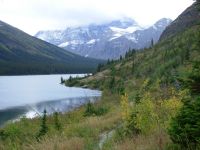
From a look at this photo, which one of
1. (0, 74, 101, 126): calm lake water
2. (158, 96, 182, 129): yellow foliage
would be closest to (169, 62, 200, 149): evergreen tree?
(158, 96, 182, 129): yellow foliage

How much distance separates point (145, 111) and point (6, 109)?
7180cm

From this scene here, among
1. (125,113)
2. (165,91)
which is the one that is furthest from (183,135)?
(165,91)

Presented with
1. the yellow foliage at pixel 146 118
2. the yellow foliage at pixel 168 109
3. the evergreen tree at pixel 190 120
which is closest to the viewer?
the evergreen tree at pixel 190 120

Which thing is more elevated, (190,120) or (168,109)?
(190,120)

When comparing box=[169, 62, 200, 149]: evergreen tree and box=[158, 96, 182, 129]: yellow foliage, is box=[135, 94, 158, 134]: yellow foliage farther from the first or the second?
box=[169, 62, 200, 149]: evergreen tree

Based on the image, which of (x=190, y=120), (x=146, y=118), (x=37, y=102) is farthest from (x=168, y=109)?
(x=37, y=102)

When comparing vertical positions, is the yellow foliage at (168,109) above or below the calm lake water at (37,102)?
above

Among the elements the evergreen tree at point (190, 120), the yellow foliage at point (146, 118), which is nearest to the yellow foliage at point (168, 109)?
the yellow foliage at point (146, 118)

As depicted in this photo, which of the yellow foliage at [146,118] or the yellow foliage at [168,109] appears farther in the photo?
the yellow foliage at [146,118]

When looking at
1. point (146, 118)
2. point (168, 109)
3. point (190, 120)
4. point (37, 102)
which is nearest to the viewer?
point (190, 120)

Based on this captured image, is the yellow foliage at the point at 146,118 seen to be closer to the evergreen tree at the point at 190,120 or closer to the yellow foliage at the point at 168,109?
the yellow foliage at the point at 168,109

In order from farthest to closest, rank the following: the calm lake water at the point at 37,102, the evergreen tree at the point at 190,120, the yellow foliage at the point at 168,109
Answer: the calm lake water at the point at 37,102, the yellow foliage at the point at 168,109, the evergreen tree at the point at 190,120

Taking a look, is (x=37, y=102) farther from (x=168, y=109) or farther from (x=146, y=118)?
(x=146, y=118)

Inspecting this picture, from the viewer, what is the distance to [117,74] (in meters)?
152
